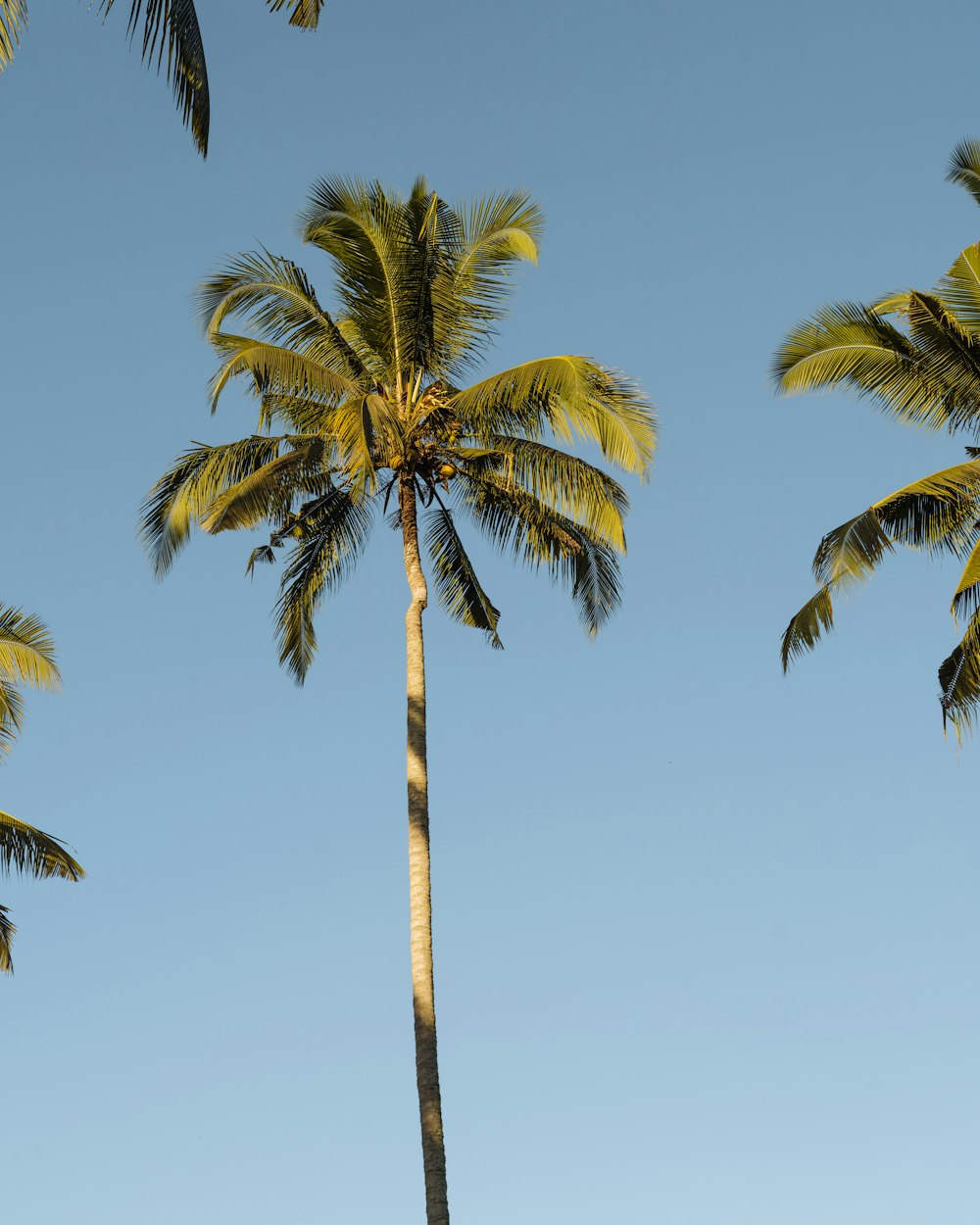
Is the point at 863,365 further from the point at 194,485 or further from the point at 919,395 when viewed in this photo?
the point at 194,485

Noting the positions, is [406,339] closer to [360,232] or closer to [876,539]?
[360,232]

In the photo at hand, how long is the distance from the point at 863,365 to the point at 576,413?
358 cm

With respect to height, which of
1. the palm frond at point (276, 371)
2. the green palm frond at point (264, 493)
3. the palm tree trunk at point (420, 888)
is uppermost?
the palm frond at point (276, 371)

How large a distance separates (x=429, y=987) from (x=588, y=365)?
7.63 m

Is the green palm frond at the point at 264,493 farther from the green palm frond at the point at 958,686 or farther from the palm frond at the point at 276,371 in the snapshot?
the green palm frond at the point at 958,686

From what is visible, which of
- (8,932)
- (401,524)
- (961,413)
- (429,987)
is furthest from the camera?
(8,932)

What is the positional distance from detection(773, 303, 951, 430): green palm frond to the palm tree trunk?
5.08 meters

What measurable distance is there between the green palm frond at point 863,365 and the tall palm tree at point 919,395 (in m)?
0.01

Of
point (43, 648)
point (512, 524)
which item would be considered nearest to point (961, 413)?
point (512, 524)

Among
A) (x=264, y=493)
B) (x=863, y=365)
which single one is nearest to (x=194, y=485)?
(x=264, y=493)

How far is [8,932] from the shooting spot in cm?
2345

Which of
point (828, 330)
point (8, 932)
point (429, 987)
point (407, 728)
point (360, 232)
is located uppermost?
point (360, 232)


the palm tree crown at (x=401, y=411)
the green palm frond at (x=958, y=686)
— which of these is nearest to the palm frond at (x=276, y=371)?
the palm tree crown at (x=401, y=411)

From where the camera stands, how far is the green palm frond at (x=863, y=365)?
19.9 meters
